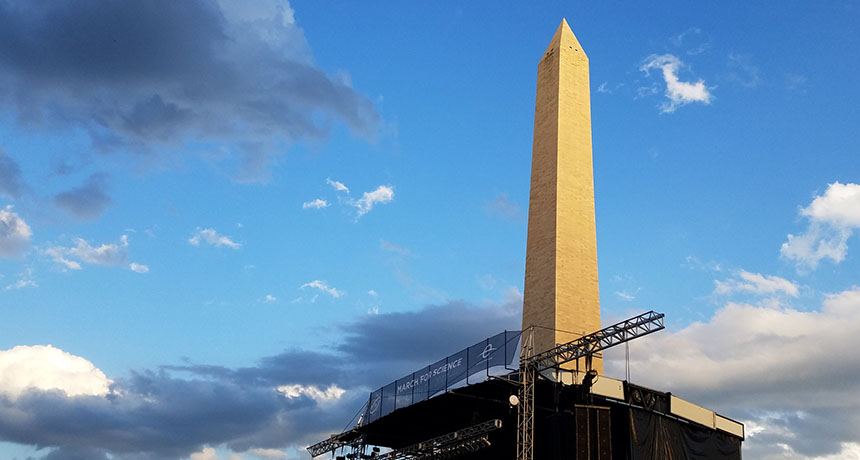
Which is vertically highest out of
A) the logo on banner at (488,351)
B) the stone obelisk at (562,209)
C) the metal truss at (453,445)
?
the stone obelisk at (562,209)

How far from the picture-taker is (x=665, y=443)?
35.6 meters

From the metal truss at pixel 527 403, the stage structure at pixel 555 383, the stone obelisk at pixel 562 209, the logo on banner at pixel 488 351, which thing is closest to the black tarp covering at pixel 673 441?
the stage structure at pixel 555 383

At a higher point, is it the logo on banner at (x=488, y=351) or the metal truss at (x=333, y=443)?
the logo on banner at (x=488, y=351)

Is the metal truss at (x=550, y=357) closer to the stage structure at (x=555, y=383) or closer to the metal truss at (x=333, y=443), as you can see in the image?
the stage structure at (x=555, y=383)

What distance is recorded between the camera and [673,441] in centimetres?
3603

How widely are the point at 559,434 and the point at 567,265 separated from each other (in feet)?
26.5

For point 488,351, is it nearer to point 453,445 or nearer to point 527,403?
point 527,403

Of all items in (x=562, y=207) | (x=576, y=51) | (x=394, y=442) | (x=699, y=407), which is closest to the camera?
(x=699, y=407)

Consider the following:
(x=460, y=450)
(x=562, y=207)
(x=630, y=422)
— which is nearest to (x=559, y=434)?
(x=630, y=422)

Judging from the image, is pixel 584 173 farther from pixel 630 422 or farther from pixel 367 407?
pixel 367 407

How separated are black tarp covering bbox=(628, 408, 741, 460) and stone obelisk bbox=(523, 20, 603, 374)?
3246 mm

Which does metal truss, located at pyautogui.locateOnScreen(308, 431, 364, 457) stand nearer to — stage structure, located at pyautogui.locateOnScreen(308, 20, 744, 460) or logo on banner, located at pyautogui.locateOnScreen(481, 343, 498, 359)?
stage structure, located at pyautogui.locateOnScreen(308, 20, 744, 460)

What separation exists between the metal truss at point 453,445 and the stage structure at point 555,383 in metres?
0.06

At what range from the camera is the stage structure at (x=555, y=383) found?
111 feet
